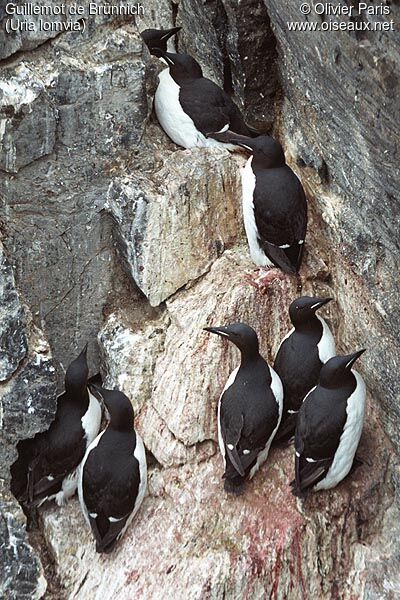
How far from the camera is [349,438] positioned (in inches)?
263

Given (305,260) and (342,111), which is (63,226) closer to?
(305,260)

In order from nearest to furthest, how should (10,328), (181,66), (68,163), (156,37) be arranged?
(10,328) < (68,163) < (181,66) < (156,37)

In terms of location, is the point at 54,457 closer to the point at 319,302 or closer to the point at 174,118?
the point at 319,302

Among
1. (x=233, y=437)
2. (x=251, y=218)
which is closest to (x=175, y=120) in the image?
(x=251, y=218)

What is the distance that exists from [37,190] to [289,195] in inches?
55.9

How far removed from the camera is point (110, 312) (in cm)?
763

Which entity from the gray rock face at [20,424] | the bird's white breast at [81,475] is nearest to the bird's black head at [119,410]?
the bird's white breast at [81,475]

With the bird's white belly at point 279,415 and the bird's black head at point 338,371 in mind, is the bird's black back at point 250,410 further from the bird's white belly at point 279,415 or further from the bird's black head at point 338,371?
the bird's black head at point 338,371

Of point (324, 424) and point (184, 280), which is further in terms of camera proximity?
point (184, 280)

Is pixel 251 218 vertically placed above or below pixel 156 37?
below

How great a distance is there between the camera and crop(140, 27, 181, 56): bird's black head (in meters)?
7.75

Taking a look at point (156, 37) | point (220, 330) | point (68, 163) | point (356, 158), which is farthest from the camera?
Result: point (156, 37)

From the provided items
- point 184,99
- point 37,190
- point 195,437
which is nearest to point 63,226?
point 37,190

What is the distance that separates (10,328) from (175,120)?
1542 millimetres
